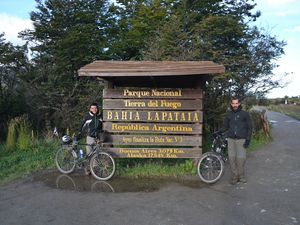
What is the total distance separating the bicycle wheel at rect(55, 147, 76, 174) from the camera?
32.1ft

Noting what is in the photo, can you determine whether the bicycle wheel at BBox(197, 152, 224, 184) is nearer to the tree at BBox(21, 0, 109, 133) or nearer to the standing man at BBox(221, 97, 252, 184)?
the standing man at BBox(221, 97, 252, 184)

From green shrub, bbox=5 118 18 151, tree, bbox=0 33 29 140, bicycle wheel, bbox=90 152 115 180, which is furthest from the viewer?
tree, bbox=0 33 29 140

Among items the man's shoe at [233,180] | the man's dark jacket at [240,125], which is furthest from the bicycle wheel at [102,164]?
the man's dark jacket at [240,125]

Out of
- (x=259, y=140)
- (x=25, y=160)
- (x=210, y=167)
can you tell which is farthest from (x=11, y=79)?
(x=210, y=167)

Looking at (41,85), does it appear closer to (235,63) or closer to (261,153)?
(235,63)

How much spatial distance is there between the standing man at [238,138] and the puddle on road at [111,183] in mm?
895

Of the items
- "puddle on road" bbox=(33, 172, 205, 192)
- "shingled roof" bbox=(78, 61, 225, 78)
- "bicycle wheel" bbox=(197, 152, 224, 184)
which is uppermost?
"shingled roof" bbox=(78, 61, 225, 78)

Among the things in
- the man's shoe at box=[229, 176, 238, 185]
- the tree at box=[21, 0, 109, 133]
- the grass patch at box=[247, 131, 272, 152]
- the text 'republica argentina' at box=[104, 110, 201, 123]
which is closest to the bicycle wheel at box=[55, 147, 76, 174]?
the text 'republica argentina' at box=[104, 110, 201, 123]

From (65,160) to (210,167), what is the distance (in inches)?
142

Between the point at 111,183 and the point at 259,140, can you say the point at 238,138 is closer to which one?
the point at 111,183

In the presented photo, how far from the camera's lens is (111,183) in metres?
8.68

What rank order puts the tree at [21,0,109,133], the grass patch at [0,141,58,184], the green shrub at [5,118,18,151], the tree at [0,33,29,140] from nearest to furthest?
the grass patch at [0,141,58,184]
the green shrub at [5,118,18,151]
the tree at [21,0,109,133]
the tree at [0,33,29,140]

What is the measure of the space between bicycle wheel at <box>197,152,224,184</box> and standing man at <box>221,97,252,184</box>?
0.30 m

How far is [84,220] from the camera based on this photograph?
6.12 m
